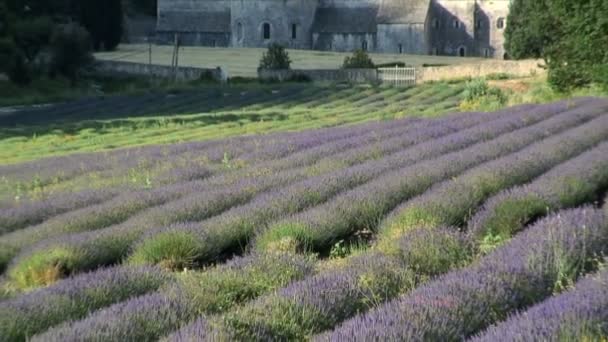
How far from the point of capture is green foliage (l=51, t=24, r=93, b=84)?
51469 mm

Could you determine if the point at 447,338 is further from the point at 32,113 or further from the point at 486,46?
the point at 486,46

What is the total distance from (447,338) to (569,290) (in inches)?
41.8

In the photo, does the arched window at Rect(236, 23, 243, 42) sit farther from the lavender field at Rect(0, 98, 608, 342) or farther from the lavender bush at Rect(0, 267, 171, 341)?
the lavender bush at Rect(0, 267, 171, 341)

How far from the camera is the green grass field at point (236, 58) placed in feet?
212

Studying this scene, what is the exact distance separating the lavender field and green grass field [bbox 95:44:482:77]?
149 feet

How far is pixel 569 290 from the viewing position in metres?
5.46

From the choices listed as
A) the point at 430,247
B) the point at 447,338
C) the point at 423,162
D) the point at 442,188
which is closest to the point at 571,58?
the point at 423,162

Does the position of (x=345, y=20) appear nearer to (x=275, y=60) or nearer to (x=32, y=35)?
(x=275, y=60)

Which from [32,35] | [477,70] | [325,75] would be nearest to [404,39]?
[477,70]

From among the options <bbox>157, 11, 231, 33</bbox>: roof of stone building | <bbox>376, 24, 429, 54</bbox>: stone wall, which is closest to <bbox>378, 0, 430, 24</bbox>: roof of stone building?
<bbox>376, 24, 429, 54</bbox>: stone wall

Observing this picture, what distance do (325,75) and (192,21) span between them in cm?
3522

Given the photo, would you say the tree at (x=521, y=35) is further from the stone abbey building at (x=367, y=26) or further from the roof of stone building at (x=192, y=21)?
the roof of stone building at (x=192, y=21)

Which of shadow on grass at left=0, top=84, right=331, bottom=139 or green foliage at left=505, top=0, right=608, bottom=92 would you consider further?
shadow on grass at left=0, top=84, right=331, bottom=139

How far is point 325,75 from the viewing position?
5350 cm
